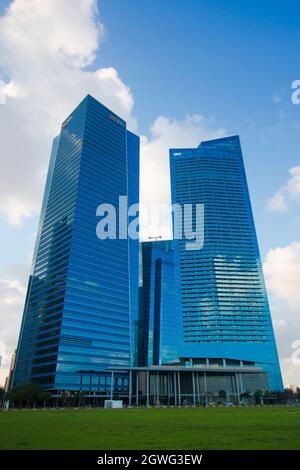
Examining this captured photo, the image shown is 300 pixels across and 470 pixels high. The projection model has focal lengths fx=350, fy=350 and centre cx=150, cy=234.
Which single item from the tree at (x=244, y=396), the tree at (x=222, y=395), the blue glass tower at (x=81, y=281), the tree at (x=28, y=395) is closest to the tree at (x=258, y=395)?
the tree at (x=244, y=396)

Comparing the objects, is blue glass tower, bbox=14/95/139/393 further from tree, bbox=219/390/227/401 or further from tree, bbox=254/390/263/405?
tree, bbox=254/390/263/405

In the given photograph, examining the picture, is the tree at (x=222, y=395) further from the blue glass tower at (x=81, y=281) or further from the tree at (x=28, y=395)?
the tree at (x=28, y=395)

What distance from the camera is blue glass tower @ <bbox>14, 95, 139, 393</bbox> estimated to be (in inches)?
5856

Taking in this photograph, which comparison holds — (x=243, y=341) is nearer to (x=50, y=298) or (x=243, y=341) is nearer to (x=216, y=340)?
(x=216, y=340)

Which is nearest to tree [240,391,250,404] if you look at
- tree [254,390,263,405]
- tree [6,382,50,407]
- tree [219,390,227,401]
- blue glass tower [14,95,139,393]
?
tree [254,390,263,405]

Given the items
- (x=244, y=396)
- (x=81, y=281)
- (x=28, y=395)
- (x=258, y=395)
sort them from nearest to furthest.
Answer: (x=28, y=395) → (x=258, y=395) → (x=244, y=396) → (x=81, y=281)

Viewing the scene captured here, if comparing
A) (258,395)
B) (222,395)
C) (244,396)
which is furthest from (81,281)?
(258,395)

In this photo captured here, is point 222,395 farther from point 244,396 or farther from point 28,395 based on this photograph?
point 28,395

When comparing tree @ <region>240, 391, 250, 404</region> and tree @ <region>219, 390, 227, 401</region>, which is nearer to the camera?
tree @ <region>240, 391, 250, 404</region>

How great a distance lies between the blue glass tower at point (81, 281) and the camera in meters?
149

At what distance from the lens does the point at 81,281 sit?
157875 mm

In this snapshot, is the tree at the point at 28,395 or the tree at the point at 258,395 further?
the tree at the point at 258,395

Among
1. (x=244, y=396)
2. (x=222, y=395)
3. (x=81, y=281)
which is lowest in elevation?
(x=244, y=396)
